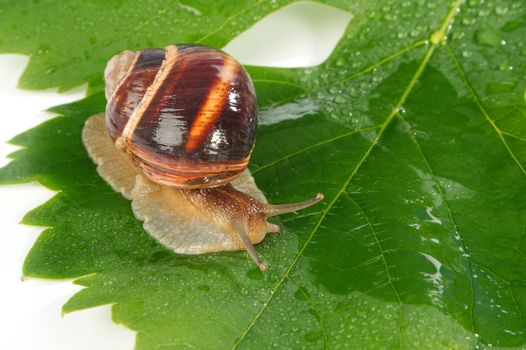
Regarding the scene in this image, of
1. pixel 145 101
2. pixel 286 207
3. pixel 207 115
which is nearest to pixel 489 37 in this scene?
pixel 286 207

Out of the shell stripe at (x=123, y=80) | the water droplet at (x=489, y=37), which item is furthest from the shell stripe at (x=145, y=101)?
the water droplet at (x=489, y=37)

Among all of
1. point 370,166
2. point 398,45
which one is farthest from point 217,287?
point 398,45

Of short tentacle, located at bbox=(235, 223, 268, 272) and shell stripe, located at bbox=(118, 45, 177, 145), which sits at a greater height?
shell stripe, located at bbox=(118, 45, 177, 145)

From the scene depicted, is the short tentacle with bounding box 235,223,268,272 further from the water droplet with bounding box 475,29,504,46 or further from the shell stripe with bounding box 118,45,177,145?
the water droplet with bounding box 475,29,504,46

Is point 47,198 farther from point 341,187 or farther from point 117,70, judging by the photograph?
point 341,187

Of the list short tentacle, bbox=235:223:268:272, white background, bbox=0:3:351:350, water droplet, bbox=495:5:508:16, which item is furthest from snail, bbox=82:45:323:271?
water droplet, bbox=495:5:508:16

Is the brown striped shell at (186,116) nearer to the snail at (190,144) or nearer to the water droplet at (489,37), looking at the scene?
the snail at (190,144)
